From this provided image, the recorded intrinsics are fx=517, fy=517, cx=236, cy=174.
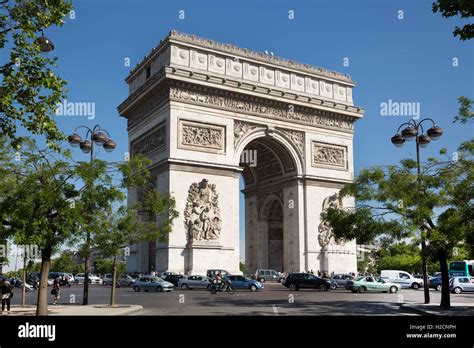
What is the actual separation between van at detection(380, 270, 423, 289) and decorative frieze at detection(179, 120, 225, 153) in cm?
1818

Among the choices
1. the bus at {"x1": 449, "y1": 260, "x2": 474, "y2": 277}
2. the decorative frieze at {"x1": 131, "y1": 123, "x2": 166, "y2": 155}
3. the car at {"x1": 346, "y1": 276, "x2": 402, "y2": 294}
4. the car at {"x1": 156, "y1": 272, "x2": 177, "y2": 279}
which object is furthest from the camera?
the bus at {"x1": 449, "y1": 260, "x2": 474, "y2": 277}

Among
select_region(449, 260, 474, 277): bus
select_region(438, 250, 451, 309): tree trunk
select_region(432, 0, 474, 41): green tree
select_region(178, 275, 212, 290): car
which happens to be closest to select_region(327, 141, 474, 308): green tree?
select_region(438, 250, 451, 309): tree trunk

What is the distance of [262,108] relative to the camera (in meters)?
45.0

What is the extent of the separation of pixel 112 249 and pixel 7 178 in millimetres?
5728

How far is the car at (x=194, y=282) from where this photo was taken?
35250 millimetres

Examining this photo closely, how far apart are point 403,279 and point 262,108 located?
1907 cm

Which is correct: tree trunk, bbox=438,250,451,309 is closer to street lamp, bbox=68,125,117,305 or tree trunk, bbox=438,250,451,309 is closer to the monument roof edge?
street lamp, bbox=68,125,117,305

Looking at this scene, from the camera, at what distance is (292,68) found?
47219 millimetres

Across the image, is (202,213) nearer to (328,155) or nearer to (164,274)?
(164,274)

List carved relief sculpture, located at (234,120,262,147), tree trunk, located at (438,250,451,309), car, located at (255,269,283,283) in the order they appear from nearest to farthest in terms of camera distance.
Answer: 1. tree trunk, located at (438,250,451,309)
2. carved relief sculpture, located at (234,120,262,147)
3. car, located at (255,269,283,283)

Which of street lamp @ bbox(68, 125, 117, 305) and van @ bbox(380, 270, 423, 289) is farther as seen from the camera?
van @ bbox(380, 270, 423, 289)

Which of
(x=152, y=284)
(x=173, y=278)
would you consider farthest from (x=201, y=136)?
(x=152, y=284)

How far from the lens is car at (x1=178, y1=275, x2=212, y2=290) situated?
35.2 metres
